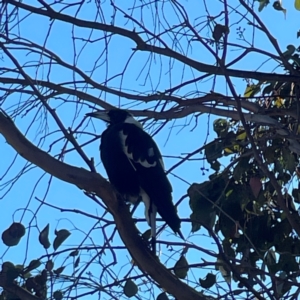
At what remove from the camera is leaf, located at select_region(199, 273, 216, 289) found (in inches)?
89.7

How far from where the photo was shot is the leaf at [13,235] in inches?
89.1

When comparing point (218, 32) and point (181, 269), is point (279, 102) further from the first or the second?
point (181, 269)

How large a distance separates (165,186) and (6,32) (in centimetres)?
132

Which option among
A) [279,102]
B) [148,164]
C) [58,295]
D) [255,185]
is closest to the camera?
[58,295]

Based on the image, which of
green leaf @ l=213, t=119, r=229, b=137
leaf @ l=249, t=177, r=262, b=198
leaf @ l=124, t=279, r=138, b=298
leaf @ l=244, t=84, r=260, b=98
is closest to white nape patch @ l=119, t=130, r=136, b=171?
green leaf @ l=213, t=119, r=229, b=137

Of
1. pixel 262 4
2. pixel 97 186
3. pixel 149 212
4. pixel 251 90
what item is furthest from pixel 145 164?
pixel 97 186

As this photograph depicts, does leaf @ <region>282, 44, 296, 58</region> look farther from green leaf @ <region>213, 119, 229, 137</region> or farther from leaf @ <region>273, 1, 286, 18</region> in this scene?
green leaf @ <region>213, 119, 229, 137</region>

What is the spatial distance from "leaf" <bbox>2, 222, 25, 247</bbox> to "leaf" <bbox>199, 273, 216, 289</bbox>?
1.77ft

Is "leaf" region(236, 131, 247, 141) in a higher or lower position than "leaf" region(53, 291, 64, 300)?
higher

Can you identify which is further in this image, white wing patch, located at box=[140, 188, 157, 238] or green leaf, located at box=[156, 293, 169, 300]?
white wing patch, located at box=[140, 188, 157, 238]

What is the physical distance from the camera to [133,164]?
3.64 meters

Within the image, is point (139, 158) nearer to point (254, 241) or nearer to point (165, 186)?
point (165, 186)

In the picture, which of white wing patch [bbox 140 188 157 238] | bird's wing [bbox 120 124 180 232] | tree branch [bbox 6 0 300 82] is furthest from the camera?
bird's wing [bbox 120 124 180 232]

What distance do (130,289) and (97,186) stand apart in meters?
0.31
